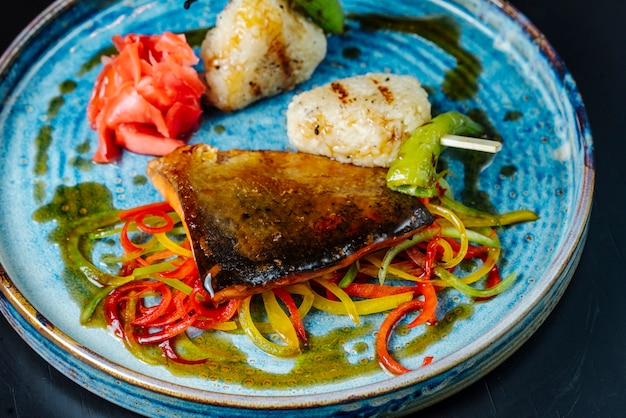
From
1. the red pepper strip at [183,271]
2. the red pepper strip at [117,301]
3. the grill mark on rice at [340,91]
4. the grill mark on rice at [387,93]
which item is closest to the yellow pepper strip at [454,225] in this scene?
the grill mark on rice at [387,93]

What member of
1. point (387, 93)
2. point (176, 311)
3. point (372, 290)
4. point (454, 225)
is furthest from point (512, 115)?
point (176, 311)

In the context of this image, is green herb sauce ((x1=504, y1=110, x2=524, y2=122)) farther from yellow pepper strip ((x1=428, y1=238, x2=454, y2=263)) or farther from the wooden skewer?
yellow pepper strip ((x1=428, y1=238, x2=454, y2=263))

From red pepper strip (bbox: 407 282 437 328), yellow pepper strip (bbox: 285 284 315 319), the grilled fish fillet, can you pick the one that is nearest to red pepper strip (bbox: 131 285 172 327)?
yellow pepper strip (bbox: 285 284 315 319)

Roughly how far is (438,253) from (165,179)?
4.68ft

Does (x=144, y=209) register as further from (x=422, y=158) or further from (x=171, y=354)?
(x=422, y=158)

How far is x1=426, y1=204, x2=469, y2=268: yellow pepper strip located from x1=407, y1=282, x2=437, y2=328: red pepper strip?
0.15m

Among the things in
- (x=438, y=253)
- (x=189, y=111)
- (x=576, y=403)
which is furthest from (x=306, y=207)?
(x=576, y=403)

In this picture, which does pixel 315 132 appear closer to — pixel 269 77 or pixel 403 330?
pixel 269 77

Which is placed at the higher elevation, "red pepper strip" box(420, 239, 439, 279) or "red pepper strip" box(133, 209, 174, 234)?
"red pepper strip" box(133, 209, 174, 234)

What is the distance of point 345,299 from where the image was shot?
3.87 meters

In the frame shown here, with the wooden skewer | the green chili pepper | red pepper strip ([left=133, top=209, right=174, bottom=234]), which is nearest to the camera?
red pepper strip ([left=133, top=209, right=174, bottom=234])

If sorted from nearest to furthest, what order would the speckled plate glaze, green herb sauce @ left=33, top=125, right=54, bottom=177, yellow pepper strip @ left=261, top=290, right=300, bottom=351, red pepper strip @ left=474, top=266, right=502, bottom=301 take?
the speckled plate glaze < yellow pepper strip @ left=261, top=290, right=300, bottom=351 < red pepper strip @ left=474, top=266, right=502, bottom=301 < green herb sauce @ left=33, top=125, right=54, bottom=177

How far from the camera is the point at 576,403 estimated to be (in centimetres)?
384

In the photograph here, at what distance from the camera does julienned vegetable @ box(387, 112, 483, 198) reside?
4.07m
